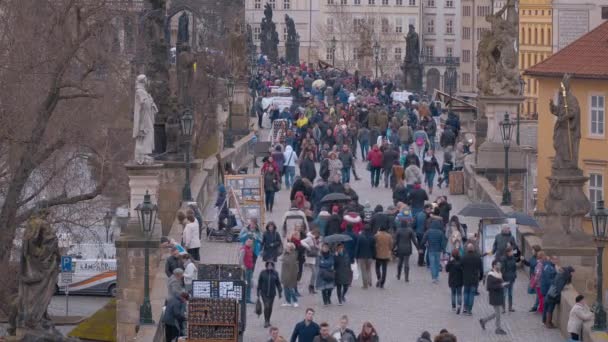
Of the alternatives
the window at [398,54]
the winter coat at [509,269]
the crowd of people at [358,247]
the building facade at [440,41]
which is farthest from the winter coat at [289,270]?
the building facade at [440,41]

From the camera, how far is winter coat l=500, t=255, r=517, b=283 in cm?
2975

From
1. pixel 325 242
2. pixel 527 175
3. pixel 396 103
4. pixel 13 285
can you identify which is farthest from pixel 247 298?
pixel 396 103

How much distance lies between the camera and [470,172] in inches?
1720

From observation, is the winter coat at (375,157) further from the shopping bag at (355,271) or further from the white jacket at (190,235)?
the white jacket at (190,235)

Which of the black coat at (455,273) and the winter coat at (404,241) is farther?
the winter coat at (404,241)

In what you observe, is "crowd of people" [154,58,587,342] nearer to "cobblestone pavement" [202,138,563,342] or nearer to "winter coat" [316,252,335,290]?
"winter coat" [316,252,335,290]

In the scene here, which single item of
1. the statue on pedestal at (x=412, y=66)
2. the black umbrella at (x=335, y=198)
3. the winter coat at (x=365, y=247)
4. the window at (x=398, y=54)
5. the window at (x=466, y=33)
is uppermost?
the window at (x=466, y=33)

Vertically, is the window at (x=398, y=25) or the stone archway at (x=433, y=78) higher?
the window at (x=398, y=25)

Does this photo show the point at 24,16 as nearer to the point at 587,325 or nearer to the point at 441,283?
the point at 441,283

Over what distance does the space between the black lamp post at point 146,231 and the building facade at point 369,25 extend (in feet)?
355

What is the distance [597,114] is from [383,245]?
2760cm

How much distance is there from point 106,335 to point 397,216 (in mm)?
6065

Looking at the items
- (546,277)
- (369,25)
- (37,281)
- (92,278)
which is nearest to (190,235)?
(546,277)

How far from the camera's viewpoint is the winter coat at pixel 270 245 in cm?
3107
